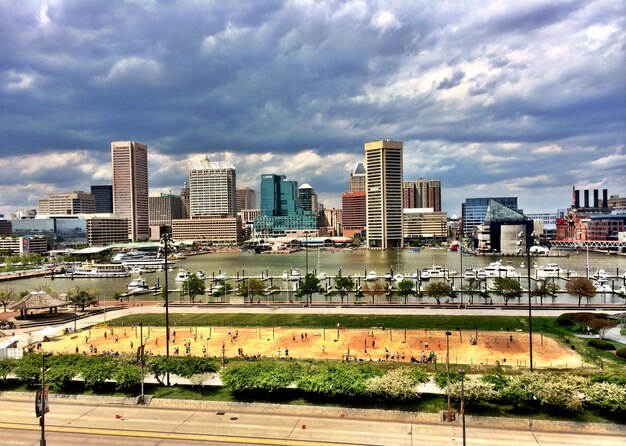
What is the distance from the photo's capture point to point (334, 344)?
51.2 metres

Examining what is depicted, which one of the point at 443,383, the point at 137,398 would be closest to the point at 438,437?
the point at 443,383

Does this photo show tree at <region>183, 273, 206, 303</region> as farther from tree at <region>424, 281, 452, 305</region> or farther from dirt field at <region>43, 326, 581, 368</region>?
tree at <region>424, 281, 452, 305</region>

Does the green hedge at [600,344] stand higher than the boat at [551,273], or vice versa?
the green hedge at [600,344]

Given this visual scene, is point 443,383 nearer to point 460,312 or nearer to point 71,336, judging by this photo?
point 460,312

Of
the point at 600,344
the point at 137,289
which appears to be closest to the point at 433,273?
the point at 137,289

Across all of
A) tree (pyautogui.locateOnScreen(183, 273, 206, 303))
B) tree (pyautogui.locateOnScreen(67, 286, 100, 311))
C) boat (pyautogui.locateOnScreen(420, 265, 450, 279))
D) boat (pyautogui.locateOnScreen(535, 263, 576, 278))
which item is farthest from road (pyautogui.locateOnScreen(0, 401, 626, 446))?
boat (pyautogui.locateOnScreen(535, 263, 576, 278))

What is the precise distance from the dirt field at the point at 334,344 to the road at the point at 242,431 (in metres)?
14.6

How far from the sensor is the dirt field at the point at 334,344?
4547 cm

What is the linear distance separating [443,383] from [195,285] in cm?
6487

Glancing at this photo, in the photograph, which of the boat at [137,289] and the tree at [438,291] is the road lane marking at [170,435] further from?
the boat at [137,289]

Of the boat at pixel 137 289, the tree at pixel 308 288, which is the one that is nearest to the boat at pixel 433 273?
the tree at pixel 308 288

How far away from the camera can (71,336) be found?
59500 millimetres

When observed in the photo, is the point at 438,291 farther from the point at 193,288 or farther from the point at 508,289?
the point at 193,288

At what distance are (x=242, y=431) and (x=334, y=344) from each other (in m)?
22.4
